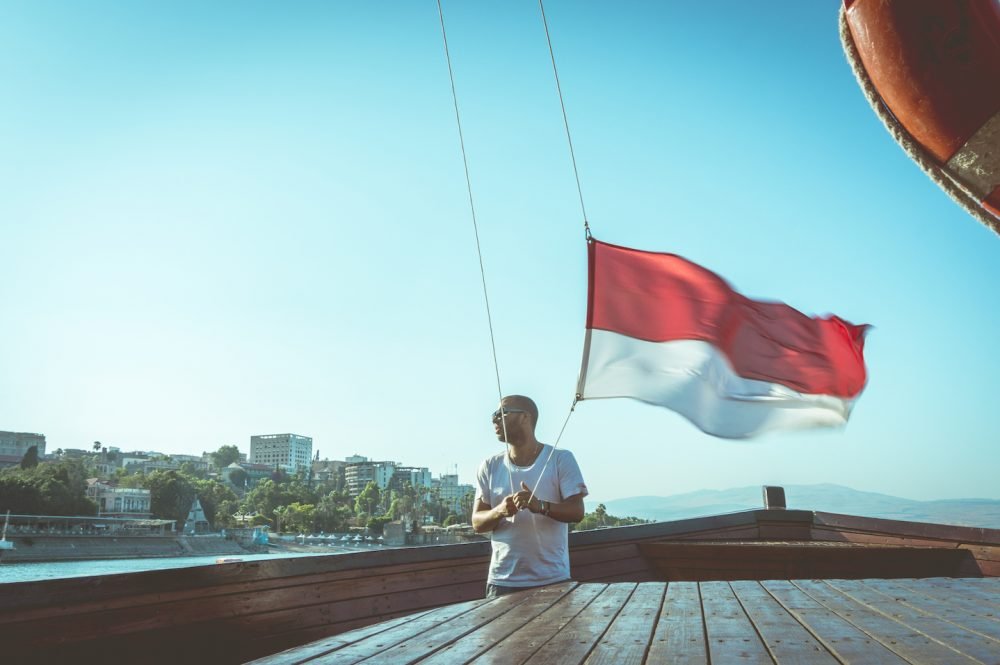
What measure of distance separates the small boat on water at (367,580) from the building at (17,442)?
151 meters

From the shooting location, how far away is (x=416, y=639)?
204cm

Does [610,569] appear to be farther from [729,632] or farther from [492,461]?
[729,632]

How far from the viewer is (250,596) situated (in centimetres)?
378

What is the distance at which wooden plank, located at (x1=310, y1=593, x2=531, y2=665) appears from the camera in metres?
1.77

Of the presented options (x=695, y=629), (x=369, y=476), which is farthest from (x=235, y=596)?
(x=369, y=476)

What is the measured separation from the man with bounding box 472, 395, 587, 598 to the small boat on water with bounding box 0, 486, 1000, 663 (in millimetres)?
284

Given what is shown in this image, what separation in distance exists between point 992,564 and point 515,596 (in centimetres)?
567

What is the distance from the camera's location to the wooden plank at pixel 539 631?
5.68ft

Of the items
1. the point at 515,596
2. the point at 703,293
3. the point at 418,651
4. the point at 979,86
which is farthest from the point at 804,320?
the point at 418,651

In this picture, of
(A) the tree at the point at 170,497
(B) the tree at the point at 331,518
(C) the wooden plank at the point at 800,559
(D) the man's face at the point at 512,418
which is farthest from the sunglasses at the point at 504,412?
(A) the tree at the point at 170,497

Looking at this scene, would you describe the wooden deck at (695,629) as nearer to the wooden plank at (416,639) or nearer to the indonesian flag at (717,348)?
the wooden plank at (416,639)

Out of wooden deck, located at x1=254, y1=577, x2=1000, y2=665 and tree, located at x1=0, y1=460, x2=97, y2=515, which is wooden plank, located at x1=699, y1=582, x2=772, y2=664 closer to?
wooden deck, located at x1=254, y1=577, x2=1000, y2=665

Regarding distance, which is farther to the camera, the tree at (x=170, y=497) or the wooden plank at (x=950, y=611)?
the tree at (x=170, y=497)

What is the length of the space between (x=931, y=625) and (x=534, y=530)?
188 cm
